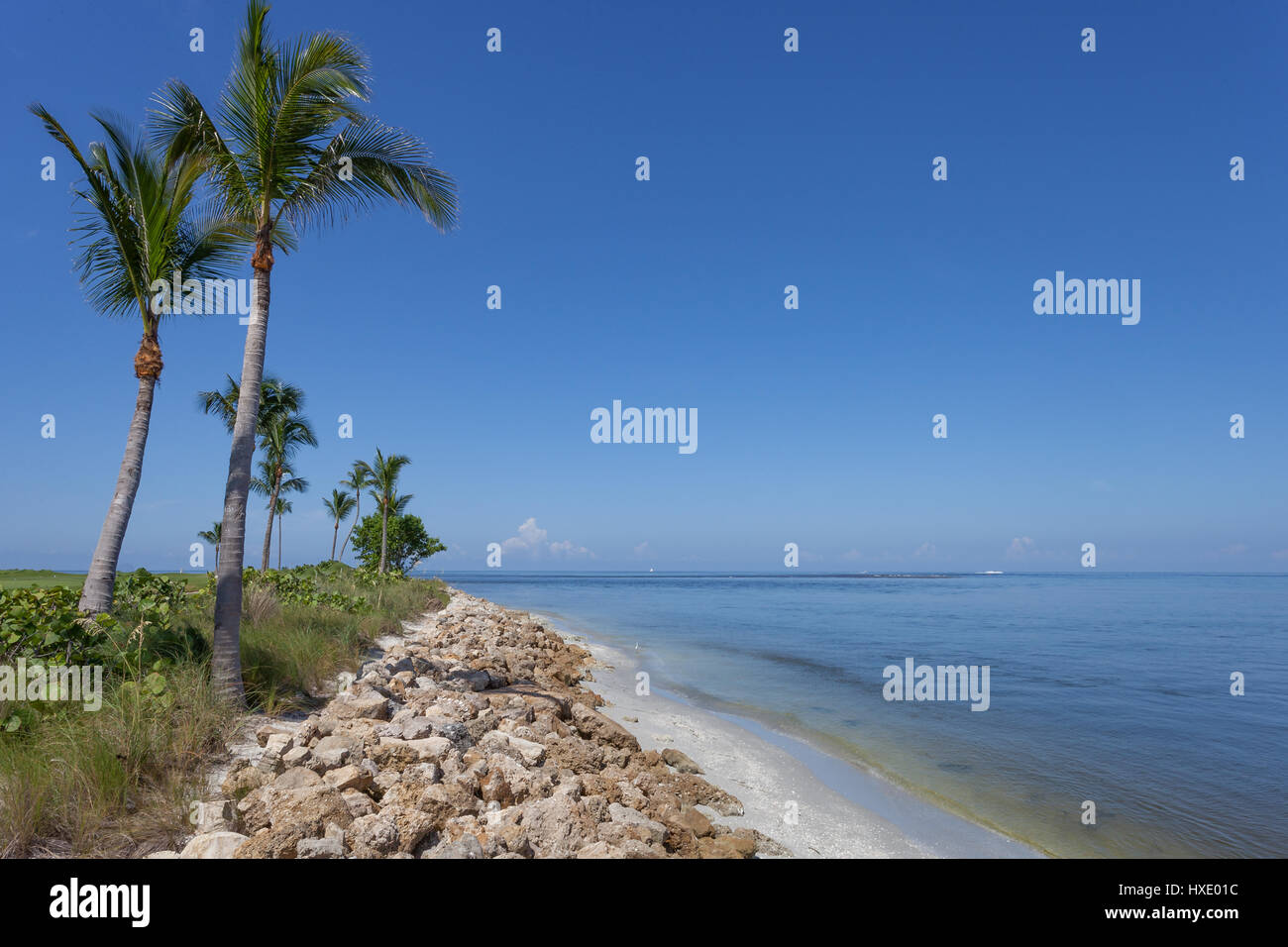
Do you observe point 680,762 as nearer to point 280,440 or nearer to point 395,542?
point 280,440

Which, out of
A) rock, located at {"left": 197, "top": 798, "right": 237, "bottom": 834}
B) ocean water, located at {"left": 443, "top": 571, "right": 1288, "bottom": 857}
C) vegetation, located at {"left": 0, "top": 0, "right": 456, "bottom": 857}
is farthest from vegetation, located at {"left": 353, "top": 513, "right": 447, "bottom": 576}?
rock, located at {"left": 197, "top": 798, "right": 237, "bottom": 834}

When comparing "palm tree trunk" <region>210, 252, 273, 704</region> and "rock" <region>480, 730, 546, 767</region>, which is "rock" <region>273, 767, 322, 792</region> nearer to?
"rock" <region>480, 730, 546, 767</region>

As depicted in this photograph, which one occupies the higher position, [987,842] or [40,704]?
[40,704]

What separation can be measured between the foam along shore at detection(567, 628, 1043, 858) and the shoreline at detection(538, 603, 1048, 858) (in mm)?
13

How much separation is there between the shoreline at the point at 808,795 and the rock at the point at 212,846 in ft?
14.5

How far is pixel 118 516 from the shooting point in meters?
8.62

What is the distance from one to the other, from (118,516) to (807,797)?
10.4 m

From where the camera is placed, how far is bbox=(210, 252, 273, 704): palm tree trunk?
21.6 feet
